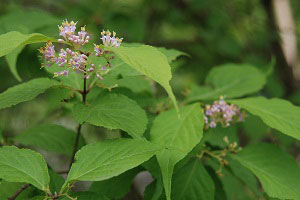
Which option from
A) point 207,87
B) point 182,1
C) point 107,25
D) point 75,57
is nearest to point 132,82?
point 207,87

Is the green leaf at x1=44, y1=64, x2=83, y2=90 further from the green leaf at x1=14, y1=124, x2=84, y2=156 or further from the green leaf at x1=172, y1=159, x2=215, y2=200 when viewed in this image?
the green leaf at x1=172, y1=159, x2=215, y2=200

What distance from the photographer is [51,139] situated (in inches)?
64.3

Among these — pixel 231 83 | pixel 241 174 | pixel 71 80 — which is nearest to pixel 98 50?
pixel 71 80

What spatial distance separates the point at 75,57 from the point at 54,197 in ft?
1.40

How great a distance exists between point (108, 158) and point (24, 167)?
0.25 m

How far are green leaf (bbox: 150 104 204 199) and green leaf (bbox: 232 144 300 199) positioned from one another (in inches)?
11.1

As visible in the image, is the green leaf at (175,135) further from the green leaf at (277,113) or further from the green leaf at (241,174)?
the green leaf at (241,174)

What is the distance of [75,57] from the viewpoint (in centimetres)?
121

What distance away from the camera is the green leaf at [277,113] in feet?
4.53

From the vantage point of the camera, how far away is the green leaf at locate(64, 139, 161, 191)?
1064 millimetres

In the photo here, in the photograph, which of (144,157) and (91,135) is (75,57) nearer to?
(144,157)

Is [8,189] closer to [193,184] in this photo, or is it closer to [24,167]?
[24,167]

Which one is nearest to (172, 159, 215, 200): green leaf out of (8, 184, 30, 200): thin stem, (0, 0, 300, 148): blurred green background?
(8, 184, 30, 200): thin stem

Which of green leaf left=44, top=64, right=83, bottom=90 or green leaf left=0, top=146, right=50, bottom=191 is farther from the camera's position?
green leaf left=44, top=64, right=83, bottom=90
